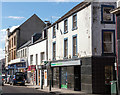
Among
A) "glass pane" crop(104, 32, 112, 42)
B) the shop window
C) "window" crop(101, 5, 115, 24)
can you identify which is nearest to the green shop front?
the shop window

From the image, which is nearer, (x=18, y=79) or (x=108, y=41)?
(x=108, y=41)

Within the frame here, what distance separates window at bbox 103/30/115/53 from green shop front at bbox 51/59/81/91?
3148mm

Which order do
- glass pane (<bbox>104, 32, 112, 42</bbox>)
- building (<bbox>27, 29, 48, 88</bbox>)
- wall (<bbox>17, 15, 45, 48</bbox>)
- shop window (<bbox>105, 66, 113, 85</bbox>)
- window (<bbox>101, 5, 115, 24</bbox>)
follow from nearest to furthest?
shop window (<bbox>105, 66, 113, 85</bbox>)
window (<bbox>101, 5, 115, 24</bbox>)
glass pane (<bbox>104, 32, 112, 42</bbox>)
building (<bbox>27, 29, 48, 88</bbox>)
wall (<bbox>17, 15, 45, 48</bbox>)

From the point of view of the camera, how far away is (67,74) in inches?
1128

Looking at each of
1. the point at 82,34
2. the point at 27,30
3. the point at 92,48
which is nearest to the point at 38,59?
the point at 82,34

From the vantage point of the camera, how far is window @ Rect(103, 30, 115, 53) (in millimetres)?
23906

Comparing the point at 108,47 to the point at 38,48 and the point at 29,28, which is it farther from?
the point at 29,28

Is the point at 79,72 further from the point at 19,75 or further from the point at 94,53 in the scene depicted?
the point at 19,75

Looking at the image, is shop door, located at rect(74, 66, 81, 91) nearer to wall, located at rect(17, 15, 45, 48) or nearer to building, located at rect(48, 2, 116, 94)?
building, located at rect(48, 2, 116, 94)

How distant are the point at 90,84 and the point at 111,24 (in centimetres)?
587

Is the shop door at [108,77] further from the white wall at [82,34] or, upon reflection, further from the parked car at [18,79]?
the parked car at [18,79]

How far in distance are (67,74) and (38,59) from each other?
12.6 metres

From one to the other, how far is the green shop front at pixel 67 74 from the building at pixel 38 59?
3.65 m

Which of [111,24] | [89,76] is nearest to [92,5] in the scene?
[111,24]
